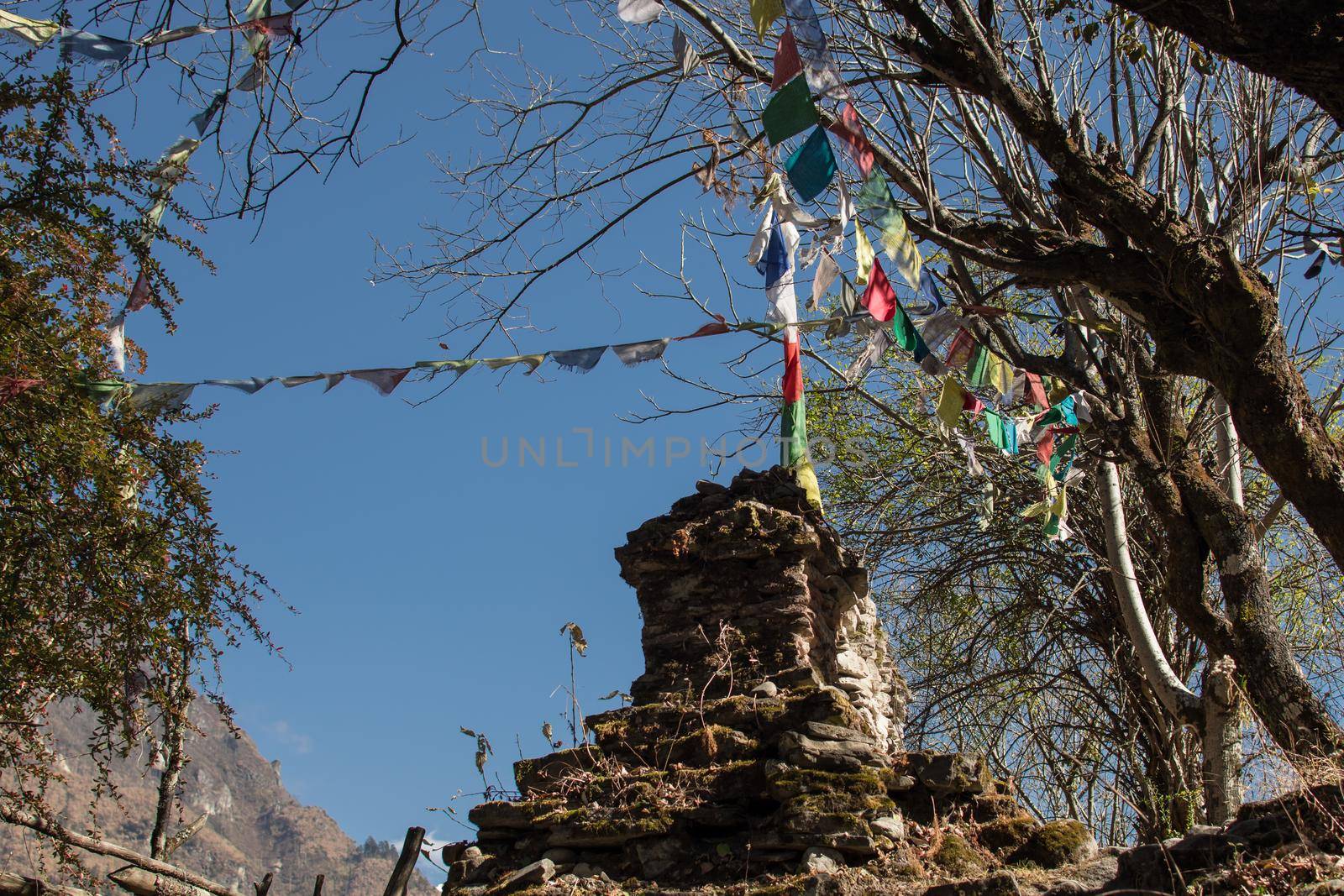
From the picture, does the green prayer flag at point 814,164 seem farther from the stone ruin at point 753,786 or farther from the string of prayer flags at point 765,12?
the stone ruin at point 753,786

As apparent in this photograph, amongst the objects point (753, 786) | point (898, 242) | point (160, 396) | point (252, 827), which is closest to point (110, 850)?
point (160, 396)

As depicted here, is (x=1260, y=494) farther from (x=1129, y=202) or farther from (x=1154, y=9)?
(x=1154, y=9)

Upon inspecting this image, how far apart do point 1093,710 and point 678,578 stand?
7.21m

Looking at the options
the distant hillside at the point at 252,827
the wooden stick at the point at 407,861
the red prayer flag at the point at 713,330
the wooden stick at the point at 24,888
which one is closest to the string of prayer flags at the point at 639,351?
the red prayer flag at the point at 713,330

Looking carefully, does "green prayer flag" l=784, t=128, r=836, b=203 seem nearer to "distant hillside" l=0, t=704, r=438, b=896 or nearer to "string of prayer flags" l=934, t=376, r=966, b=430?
"string of prayer flags" l=934, t=376, r=966, b=430

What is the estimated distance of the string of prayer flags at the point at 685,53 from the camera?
722 centimetres

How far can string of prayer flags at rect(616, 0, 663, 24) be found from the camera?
570 centimetres

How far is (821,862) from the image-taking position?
5535 mm

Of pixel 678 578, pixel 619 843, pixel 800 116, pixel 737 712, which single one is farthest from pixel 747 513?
pixel 800 116

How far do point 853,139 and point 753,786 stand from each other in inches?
137

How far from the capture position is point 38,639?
5.57 metres

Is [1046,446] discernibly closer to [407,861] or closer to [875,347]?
[875,347]

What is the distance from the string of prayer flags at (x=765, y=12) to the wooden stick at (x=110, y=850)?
4151 mm

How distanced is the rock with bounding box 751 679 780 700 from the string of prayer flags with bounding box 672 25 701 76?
3.88 m
